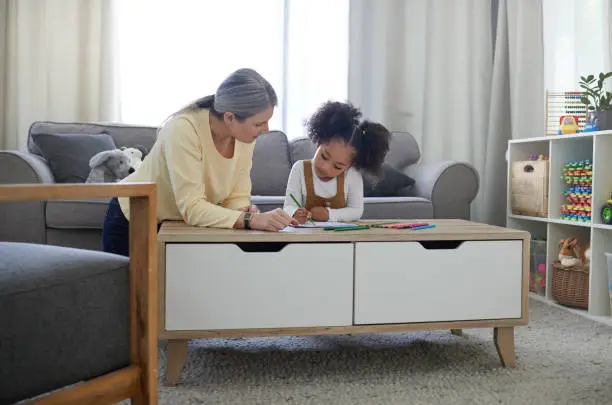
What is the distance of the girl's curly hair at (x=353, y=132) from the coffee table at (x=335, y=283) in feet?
1.80

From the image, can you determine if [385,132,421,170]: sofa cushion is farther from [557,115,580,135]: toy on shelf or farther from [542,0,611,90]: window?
[542,0,611,90]: window

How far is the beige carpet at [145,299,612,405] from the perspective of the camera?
57.7 inches

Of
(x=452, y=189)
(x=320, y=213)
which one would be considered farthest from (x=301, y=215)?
(x=452, y=189)

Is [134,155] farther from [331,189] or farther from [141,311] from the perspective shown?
[141,311]

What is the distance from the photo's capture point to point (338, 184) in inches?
89.1

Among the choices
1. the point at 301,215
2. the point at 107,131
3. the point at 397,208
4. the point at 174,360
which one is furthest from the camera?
the point at 107,131

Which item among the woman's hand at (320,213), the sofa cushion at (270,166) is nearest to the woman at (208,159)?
the woman's hand at (320,213)

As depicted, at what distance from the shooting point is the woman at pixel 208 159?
1.61 meters

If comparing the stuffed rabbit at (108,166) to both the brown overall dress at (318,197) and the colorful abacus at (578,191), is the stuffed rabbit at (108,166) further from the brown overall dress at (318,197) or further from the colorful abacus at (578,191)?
the colorful abacus at (578,191)

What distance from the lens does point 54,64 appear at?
3301 millimetres

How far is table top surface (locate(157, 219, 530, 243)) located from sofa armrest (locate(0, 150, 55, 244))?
3.36ft

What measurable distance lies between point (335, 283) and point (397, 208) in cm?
120

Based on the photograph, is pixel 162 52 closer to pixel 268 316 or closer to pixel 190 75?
pixel 190 75

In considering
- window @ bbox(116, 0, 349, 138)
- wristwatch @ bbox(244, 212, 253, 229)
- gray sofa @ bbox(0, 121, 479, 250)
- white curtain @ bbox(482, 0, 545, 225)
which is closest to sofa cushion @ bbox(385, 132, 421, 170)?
gray sofa @ bbox(0, 121, 479, 250)
